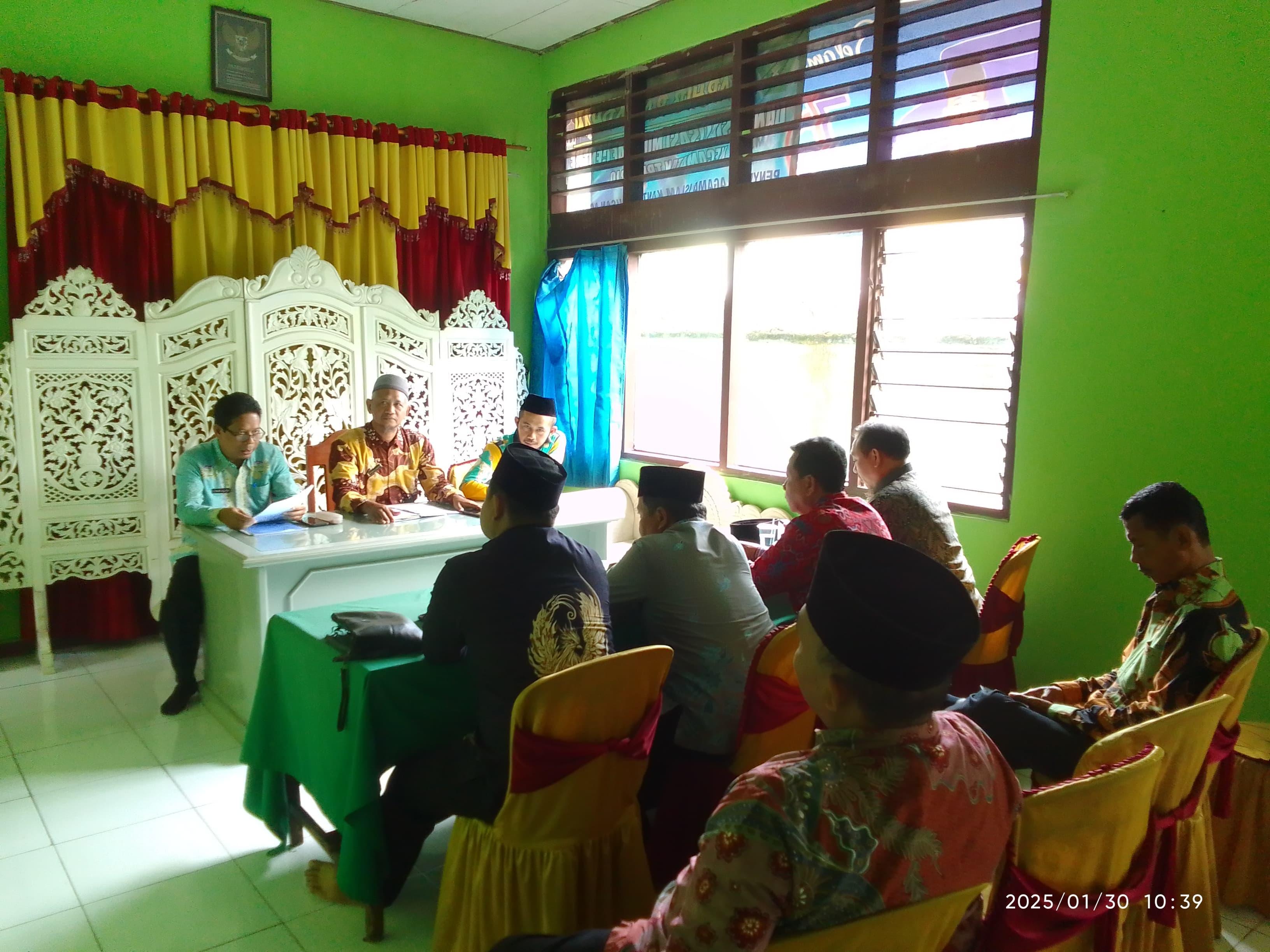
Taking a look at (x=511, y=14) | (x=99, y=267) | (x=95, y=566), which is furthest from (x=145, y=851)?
(x=511, y=14)

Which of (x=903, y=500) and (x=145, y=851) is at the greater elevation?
(x=903, y=500)

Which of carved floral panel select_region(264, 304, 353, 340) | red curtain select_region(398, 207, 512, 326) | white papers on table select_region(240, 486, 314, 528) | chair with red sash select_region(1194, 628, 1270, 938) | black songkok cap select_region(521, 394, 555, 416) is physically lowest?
chair with red sash select_region(1194, 628, 1270, 938)

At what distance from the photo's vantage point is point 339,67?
4.57 metres

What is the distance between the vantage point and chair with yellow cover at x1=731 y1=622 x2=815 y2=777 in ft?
6.40

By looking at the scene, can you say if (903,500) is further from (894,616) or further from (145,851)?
(145,851)

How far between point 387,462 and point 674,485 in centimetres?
198

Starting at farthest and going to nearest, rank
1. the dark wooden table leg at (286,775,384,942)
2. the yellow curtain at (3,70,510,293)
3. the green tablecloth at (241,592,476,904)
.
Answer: the yellow curtain at (3,70,510,293), the dark wooden table leg at (286,775,384,942), the green tablecloth at (241,592,476,904)

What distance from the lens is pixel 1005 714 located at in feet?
6.78

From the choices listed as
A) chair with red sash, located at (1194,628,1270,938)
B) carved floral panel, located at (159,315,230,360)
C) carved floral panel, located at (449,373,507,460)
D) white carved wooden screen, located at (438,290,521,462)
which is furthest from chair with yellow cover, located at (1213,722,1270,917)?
carved floral panel, located at (159,315,230,360)

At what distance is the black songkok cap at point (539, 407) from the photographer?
13.2 feet

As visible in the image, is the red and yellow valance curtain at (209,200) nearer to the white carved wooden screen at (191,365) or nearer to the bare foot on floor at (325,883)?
the white carved wooden screen at (191,365)

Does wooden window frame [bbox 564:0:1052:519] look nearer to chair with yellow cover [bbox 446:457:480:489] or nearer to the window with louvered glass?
the window with louvered glass

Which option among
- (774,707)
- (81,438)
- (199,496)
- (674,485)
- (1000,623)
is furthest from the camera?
(81,438)

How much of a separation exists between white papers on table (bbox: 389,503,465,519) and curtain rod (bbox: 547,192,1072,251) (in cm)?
192
